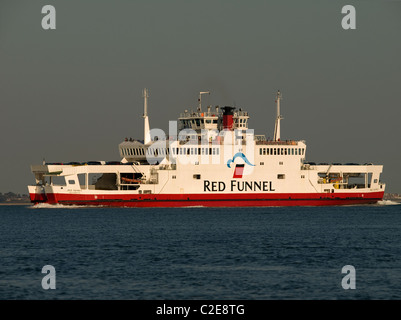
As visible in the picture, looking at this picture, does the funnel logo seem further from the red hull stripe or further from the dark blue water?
the dark blue water

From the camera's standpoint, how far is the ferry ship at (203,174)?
226ft

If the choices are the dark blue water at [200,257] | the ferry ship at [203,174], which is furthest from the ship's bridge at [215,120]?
the dark blue water at [200,257]

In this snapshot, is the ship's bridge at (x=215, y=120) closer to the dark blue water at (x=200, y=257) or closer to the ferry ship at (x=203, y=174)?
the ferry ship at (x=203, y=174)

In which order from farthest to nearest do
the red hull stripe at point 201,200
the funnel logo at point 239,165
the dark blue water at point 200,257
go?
1. the funnel logo at point 239,165
2. the red hull stripe at point 201,200
3. the dark blue water at point 200,257

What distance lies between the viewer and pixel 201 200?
69.8 m

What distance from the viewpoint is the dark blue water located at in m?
26.5

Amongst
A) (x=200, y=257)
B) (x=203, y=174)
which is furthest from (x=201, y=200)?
(x=200, y=257)

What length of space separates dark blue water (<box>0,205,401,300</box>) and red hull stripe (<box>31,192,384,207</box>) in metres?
10.1

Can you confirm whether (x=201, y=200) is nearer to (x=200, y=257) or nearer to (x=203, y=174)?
(x=203, y=174)

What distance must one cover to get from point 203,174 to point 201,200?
7.77ft

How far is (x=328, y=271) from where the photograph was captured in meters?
30.6

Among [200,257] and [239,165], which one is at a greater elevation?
[200,257]

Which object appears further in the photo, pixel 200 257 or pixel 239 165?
pixel 239 165
